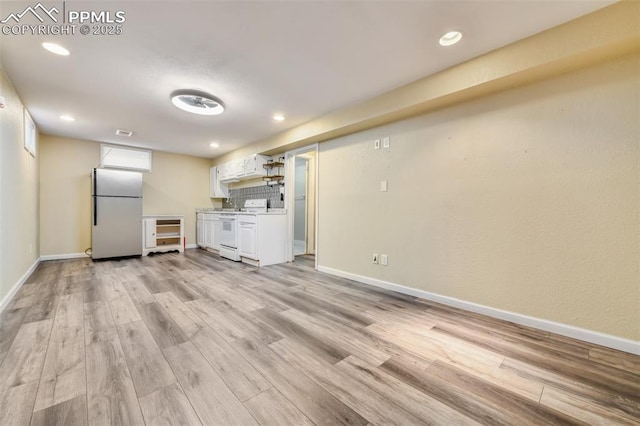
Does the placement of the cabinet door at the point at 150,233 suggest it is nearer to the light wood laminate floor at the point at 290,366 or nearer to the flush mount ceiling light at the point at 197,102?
the light wood laminate floor at the point at 290,366

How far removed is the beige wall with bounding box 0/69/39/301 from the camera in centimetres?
234

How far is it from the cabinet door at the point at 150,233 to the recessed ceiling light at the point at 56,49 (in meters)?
3.73

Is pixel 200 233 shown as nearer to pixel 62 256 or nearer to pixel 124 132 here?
pixel 62 256

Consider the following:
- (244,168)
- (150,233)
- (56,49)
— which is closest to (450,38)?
(56,49)

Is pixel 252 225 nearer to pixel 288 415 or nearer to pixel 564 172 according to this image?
pixel 288 415

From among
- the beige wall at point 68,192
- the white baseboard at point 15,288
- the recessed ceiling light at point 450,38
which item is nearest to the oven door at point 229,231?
the beige wall at point 68,192

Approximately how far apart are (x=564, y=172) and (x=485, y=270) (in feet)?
3.31

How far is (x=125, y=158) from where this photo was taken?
5.32 m

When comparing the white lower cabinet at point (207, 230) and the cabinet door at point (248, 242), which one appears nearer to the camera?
the cabinet door at point (248, 242)

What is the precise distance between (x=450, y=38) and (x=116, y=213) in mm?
5857

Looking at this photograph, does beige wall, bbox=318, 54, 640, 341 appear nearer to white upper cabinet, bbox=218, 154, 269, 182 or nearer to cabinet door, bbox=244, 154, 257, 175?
white upper cabinet, bbox=218, 154, 269, 182

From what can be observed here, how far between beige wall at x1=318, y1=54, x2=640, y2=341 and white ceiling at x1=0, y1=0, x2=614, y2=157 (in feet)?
1.85

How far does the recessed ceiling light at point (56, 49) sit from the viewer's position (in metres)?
2.00

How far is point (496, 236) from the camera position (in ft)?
7.46
